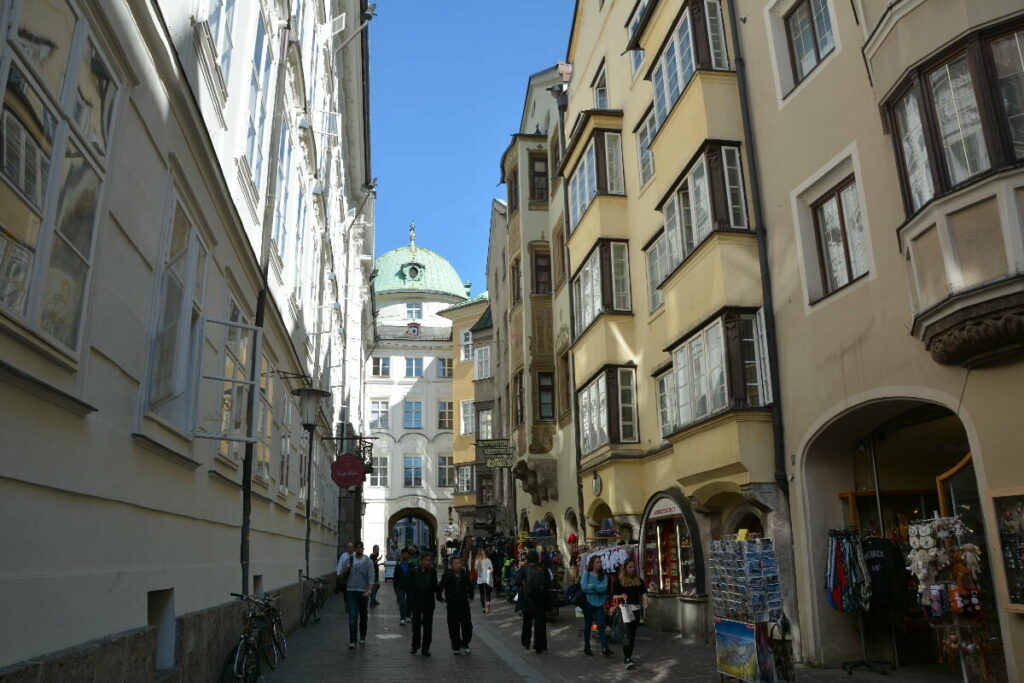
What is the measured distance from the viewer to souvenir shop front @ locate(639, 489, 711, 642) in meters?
15.7

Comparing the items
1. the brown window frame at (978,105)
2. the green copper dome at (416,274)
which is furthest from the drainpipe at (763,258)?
the green copper dome at (416,274)

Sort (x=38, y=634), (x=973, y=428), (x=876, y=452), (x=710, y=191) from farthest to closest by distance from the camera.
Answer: (x=710, y=191) → (x=876, y=452) → (x=973, y=428) → (x=38, y=634)

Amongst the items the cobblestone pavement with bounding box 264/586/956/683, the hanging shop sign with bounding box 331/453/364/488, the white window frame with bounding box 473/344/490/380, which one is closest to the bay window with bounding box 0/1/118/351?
the cobblestone pavement with bounding box 264/586/956/683

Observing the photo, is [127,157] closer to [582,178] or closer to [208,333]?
[208,333]

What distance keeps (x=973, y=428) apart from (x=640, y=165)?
12.1m

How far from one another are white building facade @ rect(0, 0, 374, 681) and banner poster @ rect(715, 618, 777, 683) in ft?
19.6

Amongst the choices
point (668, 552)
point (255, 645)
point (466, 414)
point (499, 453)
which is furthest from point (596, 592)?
point (466, 414)

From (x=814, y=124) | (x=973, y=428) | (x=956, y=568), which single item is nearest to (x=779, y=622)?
(x=956, y=568)

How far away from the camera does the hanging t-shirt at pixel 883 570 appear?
36.0 feet

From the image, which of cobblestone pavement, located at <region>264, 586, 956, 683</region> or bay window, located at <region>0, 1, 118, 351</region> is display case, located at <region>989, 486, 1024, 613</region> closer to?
cobblestone pavement, located at <region>264, 586, 956, 683</region>

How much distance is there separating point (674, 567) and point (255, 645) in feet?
31.8

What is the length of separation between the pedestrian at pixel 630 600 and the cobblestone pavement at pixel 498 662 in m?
0.29

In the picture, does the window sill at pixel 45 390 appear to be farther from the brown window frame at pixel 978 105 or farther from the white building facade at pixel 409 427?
the white building facade at pixel 409 427

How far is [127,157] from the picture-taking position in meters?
6.60
